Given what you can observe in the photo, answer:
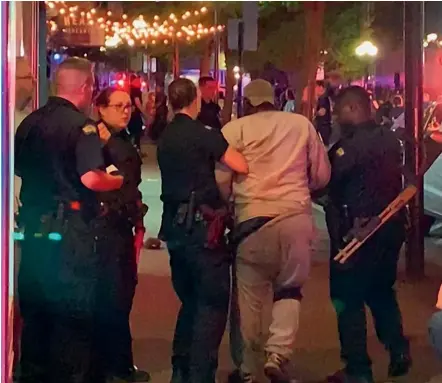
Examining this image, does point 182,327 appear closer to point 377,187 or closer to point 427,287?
point 377,187

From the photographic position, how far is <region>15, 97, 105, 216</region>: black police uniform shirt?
4680mm

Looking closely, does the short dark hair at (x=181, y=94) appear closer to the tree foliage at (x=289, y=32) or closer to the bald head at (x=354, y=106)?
the bald head at (x=354, y=106)

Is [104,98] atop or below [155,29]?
below

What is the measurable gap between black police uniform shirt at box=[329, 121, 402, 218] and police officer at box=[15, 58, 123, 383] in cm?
125

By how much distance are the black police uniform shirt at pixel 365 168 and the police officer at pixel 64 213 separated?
1.25m

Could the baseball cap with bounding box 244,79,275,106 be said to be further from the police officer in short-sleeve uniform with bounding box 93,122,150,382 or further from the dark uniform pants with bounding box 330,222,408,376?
the dark uniform pants with bounding box 330,222,408,376

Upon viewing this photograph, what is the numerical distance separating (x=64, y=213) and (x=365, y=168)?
167cm

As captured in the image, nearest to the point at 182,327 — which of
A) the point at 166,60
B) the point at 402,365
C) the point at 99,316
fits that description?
the point at 99,316

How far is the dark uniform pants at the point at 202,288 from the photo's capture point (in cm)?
513

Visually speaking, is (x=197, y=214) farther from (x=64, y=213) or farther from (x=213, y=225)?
(x=64, y=213)

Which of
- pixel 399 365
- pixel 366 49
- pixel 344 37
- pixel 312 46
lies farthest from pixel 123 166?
pixel 366 49

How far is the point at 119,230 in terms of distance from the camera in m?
5.30

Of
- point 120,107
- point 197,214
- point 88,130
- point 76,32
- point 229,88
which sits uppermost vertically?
point 76,32

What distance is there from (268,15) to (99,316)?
669 inches
